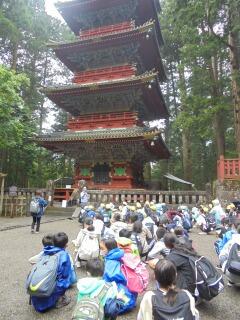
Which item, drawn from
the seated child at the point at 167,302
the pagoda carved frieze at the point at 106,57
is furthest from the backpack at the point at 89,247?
the pagoda carved frieze at the point at 106,57

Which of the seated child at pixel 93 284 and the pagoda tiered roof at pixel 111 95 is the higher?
the pagoda tiered roof at pixel 111 95

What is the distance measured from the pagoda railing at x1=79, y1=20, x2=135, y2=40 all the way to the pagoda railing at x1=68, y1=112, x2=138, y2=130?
5.61m

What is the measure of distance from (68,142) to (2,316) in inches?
634

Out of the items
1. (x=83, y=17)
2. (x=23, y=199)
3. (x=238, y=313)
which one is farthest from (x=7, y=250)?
(x=83, y=17)

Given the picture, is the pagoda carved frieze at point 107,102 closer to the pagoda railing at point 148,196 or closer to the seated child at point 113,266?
the pagoda railing at point 148,196

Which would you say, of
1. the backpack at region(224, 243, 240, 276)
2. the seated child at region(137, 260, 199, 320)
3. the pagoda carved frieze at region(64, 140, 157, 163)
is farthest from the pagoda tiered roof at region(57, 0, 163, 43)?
the seated child at region(137, 260, 199, 320)

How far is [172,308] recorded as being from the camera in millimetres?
2695

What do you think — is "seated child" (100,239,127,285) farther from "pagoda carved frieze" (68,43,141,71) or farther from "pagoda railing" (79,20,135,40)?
"pagoda railing" (79,20,135,40)

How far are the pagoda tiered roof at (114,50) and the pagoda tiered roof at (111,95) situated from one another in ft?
8.26

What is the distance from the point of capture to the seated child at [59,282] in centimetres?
431

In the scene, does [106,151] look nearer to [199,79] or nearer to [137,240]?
[199,79]

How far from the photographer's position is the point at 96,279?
3.63 metres

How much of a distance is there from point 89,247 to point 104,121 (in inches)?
607

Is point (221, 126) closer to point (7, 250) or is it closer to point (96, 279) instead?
point (7, 250)
